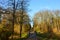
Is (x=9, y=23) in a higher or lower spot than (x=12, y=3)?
lower

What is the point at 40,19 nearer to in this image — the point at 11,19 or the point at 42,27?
the point at 42,27

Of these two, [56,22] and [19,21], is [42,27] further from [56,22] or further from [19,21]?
[19,21]

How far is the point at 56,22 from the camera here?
42.2 meters

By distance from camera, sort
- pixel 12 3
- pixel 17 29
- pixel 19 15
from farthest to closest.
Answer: pixel 17 29
pixel 19 15
pixel 12 3

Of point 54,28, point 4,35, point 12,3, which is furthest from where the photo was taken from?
point 54,28

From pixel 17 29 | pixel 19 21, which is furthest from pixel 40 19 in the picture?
pixel 19 21

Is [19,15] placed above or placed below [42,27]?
above

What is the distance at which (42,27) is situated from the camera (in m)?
41.9

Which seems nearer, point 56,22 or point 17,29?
point 17,29

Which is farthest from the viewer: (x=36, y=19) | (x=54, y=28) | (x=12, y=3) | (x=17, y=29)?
(x=36, y=19)

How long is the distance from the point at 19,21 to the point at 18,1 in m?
4.40

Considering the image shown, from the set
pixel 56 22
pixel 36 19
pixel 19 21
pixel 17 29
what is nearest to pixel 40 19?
pixel 36 19

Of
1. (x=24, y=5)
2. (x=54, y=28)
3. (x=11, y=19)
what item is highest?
(x=24, y=5)

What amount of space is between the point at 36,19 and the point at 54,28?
561 cm
